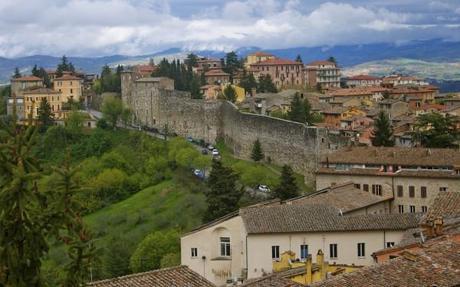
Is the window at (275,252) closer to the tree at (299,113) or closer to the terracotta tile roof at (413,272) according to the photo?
the terracotta tile roof at (413,272)

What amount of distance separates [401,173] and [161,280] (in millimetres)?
26456

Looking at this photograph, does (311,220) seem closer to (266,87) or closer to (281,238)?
(281,238)

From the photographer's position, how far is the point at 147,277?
16203 millimetres

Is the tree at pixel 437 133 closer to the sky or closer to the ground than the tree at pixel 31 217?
closer to the ground

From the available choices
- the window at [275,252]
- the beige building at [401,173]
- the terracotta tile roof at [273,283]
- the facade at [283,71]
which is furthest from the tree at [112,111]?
the terracotta tile roof at [273,283]

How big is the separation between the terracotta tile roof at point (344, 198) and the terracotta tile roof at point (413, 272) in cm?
1652

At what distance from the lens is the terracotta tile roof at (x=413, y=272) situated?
49.9 ft

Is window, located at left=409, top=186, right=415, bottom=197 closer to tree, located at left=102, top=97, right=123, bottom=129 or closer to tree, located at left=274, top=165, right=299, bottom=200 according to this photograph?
tree, located at left=274, top=165, right=299, bottom=200

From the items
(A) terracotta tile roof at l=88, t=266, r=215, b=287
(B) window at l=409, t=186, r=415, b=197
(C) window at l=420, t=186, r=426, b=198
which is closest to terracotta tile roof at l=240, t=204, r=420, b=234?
(C) window at l=420, t=186, r=426, b=198

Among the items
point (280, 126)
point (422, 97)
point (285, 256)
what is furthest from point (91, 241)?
point (422, 97)

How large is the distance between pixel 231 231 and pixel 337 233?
411cm

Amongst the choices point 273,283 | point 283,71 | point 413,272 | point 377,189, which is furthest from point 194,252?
point 283,71

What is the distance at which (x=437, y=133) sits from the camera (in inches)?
1941

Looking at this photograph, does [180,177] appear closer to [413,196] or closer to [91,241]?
[413,196]
